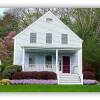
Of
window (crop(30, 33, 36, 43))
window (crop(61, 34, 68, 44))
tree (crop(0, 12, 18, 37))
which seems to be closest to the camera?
tree (crop(0, 12, 18, 37))

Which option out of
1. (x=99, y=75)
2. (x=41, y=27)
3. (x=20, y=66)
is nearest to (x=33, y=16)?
A: (x=41, y=27)

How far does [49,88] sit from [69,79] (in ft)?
7.00

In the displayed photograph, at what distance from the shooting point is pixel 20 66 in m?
20.1

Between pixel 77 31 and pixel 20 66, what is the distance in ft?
8.95

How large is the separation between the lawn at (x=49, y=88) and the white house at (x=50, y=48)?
55.8 inches

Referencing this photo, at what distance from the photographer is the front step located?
19.5 metres

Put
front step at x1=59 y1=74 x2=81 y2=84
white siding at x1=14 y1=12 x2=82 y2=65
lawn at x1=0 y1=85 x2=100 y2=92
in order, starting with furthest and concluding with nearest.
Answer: white siding at x1=14 y1=12 x2=82 y2=65 → front step at x1=59 y1=74 x2=81 y2=84 → lawn at x1=0 y1=85 x2=100 y2=92

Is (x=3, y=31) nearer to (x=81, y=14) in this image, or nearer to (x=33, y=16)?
(x=33, y=16)

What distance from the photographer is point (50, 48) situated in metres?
21.4

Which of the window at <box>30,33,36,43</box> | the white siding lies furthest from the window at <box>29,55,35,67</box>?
the window at <box>30,33,36,43</box>

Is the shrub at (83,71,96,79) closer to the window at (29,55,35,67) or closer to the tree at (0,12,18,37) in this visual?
the window at (29,55,35,67)

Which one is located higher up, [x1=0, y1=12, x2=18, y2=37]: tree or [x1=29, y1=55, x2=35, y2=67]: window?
[x1=0, y1=12, x2=18, y2=37]: tree

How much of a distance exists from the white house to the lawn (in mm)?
1418

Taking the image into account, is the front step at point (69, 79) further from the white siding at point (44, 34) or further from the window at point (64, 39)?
the window at point (64, 39)
